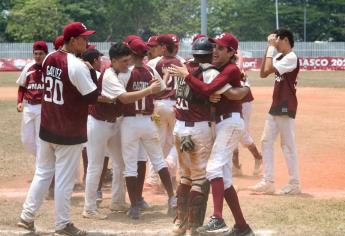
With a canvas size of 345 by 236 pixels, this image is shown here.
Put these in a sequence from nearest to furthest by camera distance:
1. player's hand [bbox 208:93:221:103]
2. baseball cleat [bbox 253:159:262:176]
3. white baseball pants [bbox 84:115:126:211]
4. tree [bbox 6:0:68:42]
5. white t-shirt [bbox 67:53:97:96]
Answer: player's hand [bbox 208:93:221:103], white t-shirt [bbox 67:53:97:96], white baseball pants [bbox 84:115:126:211], baseball cleat [bbox 253:159:262:176], tree [bbox 6:0:68:42]

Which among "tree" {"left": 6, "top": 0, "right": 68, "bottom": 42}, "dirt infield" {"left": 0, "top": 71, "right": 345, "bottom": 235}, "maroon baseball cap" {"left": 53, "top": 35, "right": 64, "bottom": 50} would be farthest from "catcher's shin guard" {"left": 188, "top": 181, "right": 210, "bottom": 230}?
"tree" {"left": 6, "top": 0, "right": 68, "bottom": 42}

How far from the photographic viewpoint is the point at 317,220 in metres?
7.26

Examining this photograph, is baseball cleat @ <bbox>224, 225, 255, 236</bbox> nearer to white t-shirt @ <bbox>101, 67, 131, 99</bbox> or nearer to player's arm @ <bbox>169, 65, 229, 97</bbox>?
player's arm @ <bbox>169, 65, 229, 97</bbox>

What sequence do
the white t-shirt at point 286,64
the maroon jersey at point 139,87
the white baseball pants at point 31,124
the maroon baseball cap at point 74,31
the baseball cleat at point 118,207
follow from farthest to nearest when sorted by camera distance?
the white baseball pants at point 31,124 < the white t-shirt at point 286,64 < the baseball cleat at point 118,207 < the maroon jersey at point 139,87 < the maroon baseball cap at point 74,31

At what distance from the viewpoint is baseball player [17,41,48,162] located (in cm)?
932

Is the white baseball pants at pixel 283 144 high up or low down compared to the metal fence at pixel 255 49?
up

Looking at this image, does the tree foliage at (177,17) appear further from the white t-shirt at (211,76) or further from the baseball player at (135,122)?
the white t-shirt at (211,76)

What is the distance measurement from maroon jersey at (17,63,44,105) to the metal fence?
137 ft

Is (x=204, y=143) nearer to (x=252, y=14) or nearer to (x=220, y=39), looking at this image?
(x=220, y=39)

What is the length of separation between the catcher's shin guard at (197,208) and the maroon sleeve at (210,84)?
997mm

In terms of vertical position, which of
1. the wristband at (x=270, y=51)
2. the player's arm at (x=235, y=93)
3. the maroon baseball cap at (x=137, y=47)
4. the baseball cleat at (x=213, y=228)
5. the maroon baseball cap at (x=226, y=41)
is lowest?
the baseball cleat at (x=213, y=228)

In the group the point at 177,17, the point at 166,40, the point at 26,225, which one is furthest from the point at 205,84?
the point at 177,17

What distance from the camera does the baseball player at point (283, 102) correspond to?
885 cm

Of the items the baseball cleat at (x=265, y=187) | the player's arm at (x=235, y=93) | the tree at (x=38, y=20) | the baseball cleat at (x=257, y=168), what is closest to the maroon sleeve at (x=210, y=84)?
the player's arm at (x=235, y=93)
